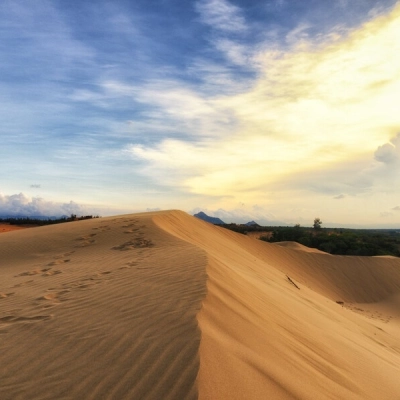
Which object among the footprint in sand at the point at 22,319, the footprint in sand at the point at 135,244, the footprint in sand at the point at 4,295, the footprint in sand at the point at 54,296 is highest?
the footprint in sand at the point at 135,244

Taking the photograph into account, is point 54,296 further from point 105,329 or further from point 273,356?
point 273,356

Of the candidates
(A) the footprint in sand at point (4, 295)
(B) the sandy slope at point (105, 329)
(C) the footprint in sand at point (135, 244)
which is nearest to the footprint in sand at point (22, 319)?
(B) the sandy slope at point (105, 329)

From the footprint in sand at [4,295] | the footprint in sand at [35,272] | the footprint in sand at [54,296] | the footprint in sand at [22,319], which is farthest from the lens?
the footprint in sand at [35,272]

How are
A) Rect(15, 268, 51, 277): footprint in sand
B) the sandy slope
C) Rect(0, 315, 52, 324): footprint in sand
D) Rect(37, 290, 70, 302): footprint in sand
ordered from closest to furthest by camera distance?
the sandy slope < Rect(0, 315, 52, 324): footprint in sand < Rect(37, 290, 70, 302): footprint in sand < Rect(15, 268, 51, 277): footprint in sand

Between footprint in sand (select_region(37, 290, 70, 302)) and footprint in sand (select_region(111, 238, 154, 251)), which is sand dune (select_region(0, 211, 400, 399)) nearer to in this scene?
footprint in sand (select_region(37, 290, 70, 302))

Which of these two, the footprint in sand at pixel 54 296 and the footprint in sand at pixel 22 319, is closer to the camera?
the footprint in sand at pixel 22 319

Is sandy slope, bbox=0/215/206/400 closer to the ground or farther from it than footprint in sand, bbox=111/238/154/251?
closer to the ground

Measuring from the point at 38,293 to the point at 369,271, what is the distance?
19.1 m

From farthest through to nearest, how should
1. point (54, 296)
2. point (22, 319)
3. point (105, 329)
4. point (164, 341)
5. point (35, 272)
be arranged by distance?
point (35, 272)
point (54, 296)
point (22, 319)
point (105, 329)
point (164, 341)

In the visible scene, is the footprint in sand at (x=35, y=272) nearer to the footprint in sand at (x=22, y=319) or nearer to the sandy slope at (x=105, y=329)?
the sandy slope at (x=105, y=329)

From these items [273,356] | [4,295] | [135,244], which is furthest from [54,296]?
[135,244]

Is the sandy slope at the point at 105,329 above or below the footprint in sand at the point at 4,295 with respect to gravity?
above

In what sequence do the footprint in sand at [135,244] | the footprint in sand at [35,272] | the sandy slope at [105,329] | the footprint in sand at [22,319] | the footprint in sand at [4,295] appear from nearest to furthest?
1. the sandy slope at [105,329]
2. the footprint in sand at [22,319]
3. the footprint in sand at [4,295]
4. the footprint in sand at [35,272]
5. the footprint in sand at [135,244]

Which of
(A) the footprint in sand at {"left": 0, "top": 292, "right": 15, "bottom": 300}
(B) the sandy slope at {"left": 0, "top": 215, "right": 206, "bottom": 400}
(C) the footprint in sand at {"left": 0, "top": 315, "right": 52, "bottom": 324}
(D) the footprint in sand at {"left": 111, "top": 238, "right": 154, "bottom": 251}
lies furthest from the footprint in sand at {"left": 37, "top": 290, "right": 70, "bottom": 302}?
(D) the footprint in sand at {"left": 111, "top": 238, "right": 154, "bottom": 251}
